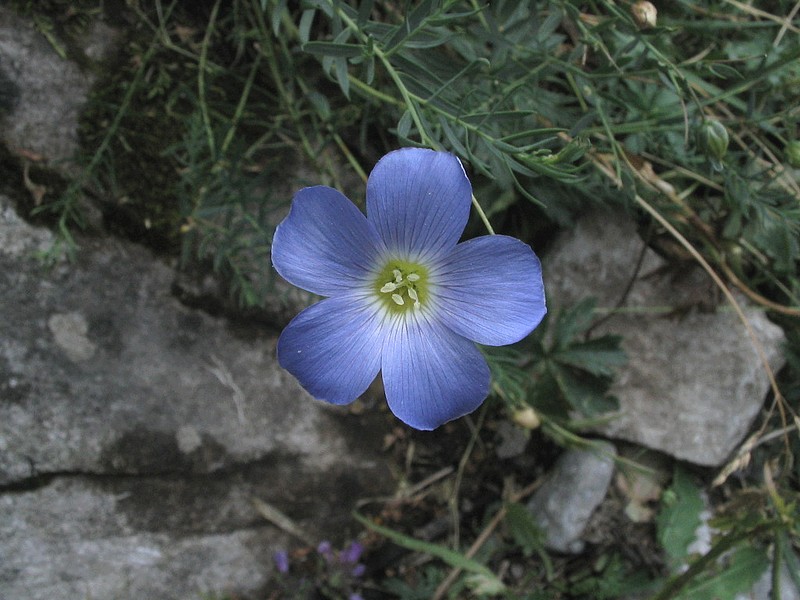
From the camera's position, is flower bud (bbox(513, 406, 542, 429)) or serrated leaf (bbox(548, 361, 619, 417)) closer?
flower bud (bbox(513, 406, 542, 429))

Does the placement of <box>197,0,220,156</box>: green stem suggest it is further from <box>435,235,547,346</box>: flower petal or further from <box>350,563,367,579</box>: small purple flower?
<box>350,563,367,579</box>: small purple flower

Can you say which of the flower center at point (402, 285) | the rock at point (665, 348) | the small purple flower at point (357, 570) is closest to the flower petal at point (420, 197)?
the flower center at point (402, 285)

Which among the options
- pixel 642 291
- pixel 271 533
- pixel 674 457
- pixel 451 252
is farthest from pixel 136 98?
pixel 674 457

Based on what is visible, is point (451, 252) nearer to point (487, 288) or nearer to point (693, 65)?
point (487, 288)

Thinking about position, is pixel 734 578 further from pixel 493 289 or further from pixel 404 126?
pixel 404 126

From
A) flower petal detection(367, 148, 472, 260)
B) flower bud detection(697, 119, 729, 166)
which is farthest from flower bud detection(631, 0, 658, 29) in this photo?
flower petal detection(367, 148, 472, 260)

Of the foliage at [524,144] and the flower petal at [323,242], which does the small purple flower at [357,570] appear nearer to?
the foliage at [524,144]
